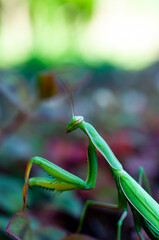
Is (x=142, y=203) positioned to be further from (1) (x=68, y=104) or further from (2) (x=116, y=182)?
(1) (x=68, y=104)

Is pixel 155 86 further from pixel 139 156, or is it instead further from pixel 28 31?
pixel 28 31

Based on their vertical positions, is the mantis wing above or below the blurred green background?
above

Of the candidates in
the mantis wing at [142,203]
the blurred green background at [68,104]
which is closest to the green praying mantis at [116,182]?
the mantis wing at [142,203]

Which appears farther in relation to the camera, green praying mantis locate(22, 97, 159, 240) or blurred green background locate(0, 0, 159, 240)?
blurred green background locate(0, 0, 159, 240)

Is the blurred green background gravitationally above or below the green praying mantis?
below

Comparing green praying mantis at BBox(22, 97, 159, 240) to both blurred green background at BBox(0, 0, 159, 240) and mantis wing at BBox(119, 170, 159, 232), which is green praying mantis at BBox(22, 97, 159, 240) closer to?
mantis wing at BBox(119, 170, 159, 232)

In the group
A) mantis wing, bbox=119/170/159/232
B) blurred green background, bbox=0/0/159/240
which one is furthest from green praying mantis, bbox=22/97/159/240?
blurred green background, bbox=0/0/159/240

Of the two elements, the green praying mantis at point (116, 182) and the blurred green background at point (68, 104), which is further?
the blurred green background at point (68, 104)

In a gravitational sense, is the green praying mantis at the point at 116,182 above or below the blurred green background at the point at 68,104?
above

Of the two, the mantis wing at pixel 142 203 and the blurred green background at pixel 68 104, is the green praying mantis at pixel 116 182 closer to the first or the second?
the mantis wing at pixel 142 203
